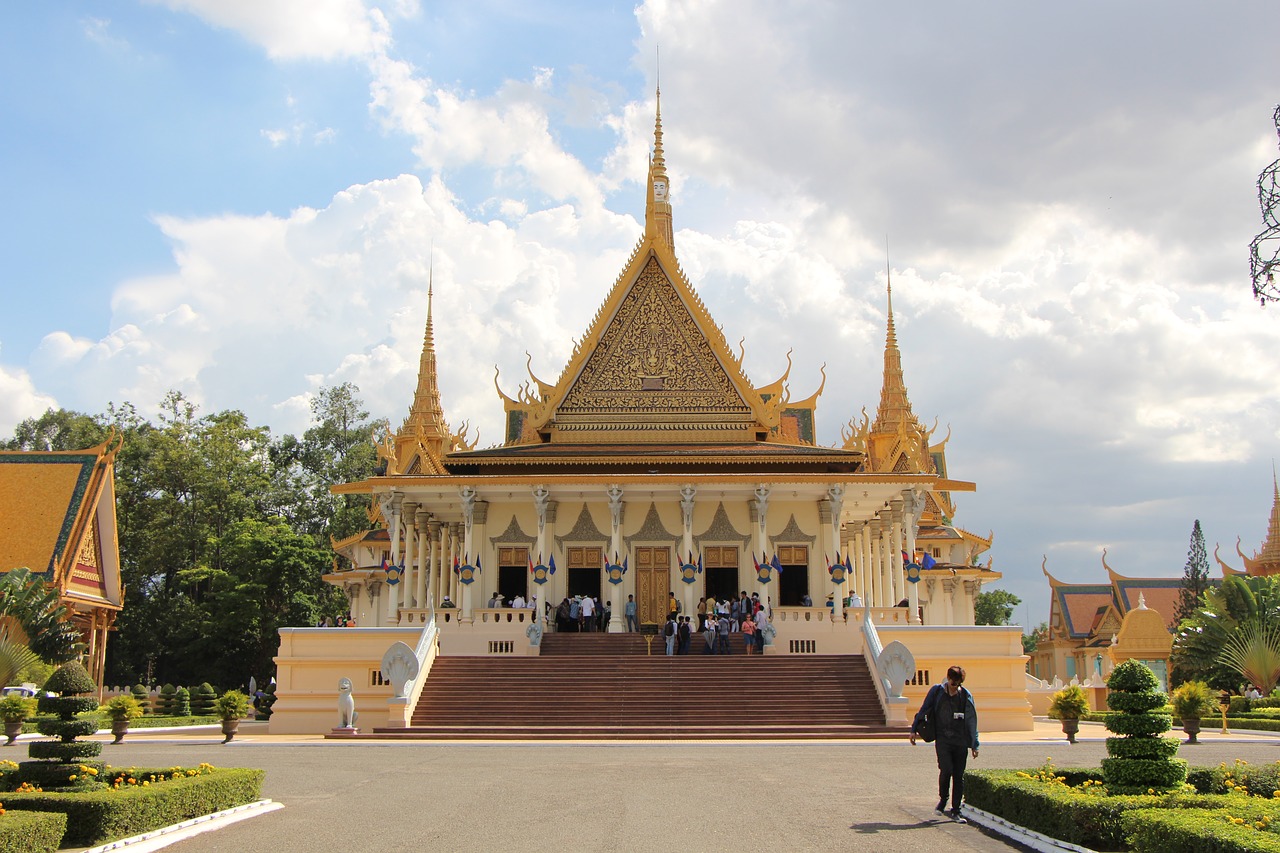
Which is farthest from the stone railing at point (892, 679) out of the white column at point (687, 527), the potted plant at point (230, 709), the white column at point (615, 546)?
the potted plant at point (230, 709)

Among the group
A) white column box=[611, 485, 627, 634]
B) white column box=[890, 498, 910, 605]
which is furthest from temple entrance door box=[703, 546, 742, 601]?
white column box=[890, 498, 910, 605]

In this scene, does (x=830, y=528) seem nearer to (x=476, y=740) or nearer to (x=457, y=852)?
(x=476, y=740)

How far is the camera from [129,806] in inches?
347

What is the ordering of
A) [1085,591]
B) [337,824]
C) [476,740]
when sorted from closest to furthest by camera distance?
[337,824] < [476,740] < [1085,591]

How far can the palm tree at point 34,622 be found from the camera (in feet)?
93.4

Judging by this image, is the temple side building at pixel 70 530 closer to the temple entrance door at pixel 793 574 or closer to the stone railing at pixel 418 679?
the stone railing at pixel 418 679

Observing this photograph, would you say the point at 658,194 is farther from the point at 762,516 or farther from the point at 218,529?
the point at 218,529

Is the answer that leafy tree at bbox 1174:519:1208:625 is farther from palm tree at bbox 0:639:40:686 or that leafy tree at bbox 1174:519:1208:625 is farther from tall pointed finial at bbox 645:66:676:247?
palm tree at bbox 0:639:40:686

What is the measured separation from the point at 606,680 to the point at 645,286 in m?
13.5

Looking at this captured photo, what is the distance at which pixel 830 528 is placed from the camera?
104 ft

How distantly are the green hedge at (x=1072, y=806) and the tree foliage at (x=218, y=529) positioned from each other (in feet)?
127

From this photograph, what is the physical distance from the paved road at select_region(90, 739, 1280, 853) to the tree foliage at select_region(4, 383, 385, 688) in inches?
1116

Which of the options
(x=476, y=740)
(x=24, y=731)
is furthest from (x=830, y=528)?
(x=24, y=731)

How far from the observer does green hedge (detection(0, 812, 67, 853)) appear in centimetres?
736
